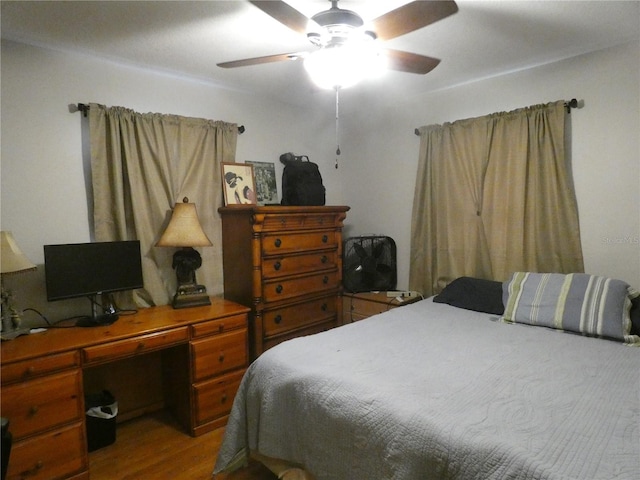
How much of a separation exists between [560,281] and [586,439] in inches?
55.3

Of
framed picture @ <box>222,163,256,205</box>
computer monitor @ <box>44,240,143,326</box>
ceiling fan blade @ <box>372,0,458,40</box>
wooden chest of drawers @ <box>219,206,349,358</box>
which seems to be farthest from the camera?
framed picture @ <box>222,163,256,205</box>

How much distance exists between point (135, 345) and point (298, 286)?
123 centimetres

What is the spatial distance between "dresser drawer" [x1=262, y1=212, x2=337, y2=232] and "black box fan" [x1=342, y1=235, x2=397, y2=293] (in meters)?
0.46

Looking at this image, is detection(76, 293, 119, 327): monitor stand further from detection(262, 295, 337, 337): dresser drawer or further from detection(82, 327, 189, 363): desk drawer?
detection(262, 295, 337, 337): dresser drawer

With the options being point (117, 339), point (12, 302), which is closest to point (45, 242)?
point (12, 302)

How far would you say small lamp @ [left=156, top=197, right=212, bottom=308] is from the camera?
8.03 feet

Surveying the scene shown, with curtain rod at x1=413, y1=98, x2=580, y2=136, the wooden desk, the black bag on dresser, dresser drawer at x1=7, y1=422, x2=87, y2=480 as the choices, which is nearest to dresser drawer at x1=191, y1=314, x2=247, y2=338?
the wooden desk

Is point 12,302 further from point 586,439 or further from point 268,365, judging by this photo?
point 586,439

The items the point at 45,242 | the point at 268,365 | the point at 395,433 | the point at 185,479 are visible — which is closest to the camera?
the point at 395,433

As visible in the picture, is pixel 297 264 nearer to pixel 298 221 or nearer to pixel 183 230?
pixel 298 221

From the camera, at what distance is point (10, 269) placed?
1.86 m

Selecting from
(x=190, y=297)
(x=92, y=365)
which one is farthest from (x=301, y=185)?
(x=92, y=365)

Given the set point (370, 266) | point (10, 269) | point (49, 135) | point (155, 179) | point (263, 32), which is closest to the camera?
point (10, 269)

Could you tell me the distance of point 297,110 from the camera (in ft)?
11.6
